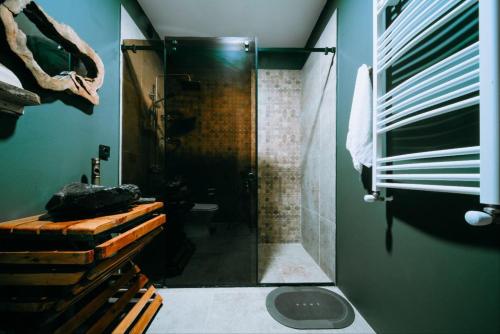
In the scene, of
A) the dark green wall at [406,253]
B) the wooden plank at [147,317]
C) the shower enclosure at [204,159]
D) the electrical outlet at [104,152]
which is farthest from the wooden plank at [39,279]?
the dark green wall at [406,253]

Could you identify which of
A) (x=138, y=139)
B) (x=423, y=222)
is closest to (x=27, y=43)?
(x=138, y=139)

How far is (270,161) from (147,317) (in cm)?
203

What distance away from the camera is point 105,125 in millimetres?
1560

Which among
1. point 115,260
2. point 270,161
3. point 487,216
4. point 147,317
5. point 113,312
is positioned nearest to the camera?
point 487,216

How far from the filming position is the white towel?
1.15 m

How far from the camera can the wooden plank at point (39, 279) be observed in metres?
0.72

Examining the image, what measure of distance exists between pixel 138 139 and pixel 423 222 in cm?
216

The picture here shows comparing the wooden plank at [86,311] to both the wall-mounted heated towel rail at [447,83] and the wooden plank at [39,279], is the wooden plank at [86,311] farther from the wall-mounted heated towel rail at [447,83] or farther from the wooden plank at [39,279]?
the wall-mounted heated towel rail at [447,83]

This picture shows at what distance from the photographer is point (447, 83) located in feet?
2.15

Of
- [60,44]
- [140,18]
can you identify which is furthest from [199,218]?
[140,18]

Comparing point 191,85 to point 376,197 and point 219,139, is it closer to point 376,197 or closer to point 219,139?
point 219,139

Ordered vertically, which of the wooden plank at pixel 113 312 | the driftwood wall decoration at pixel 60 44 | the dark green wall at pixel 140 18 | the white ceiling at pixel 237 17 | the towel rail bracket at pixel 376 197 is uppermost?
the white ceiling at pixel 237 17

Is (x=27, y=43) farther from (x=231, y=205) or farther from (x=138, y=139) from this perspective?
(x=231, y=205)

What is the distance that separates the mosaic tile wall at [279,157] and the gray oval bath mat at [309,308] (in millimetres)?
1089
